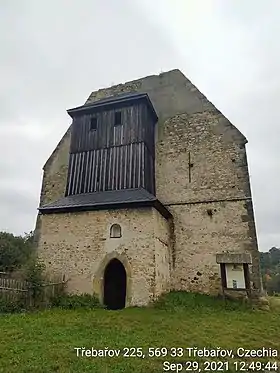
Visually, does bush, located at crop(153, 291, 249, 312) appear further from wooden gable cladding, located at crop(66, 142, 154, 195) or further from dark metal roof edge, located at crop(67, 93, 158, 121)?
dark metal roof edge, located at crop(67, 93, 158, 121)

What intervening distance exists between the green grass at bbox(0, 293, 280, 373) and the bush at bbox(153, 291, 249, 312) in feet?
0.34

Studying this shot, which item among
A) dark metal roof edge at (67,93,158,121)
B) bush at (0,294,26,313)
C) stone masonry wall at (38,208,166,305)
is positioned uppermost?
dark metal roof edge at (67,93,158,121)

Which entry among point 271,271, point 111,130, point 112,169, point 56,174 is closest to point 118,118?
point 111,130

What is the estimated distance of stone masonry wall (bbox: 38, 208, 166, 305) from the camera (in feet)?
34.2

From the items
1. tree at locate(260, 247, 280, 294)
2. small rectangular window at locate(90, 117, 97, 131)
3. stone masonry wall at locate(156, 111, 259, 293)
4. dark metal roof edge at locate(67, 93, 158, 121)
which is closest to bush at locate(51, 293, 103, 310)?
stone masonry wall at locate(156, 111, 259, 293)

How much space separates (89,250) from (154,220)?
2.59m

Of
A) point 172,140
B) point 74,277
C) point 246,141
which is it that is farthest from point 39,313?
point 246,141

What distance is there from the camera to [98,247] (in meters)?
11.3

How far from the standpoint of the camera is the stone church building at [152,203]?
11.1 metres

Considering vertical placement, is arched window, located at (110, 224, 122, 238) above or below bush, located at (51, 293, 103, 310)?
above

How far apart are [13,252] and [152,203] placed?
10.5 meters

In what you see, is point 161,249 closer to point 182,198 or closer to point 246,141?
point 182,198

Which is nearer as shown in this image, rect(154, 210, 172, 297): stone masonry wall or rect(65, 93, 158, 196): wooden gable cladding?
rect(154, 210, 172, 297): stone masonry wall

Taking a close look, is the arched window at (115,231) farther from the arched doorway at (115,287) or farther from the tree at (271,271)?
the tree at (271,271)
